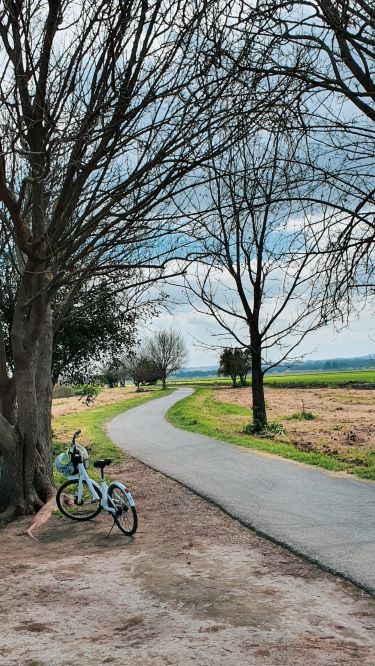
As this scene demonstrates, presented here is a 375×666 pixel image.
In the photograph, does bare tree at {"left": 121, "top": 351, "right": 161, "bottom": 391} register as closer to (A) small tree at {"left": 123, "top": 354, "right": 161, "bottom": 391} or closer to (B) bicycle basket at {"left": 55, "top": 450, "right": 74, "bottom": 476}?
(A) small tree at {"left": 123, "top": 354, "right": 161, "bottom": 391}

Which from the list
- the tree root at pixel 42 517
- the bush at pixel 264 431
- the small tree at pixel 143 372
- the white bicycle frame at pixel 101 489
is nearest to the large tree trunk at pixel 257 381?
the bush at pixel 264 431

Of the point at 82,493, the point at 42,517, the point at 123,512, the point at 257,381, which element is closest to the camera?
the point at 123,512

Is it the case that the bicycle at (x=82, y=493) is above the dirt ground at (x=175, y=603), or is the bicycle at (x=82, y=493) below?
above

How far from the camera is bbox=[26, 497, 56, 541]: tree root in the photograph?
8.91m

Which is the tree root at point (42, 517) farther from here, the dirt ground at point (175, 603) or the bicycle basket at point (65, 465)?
the bicycle basket at point (65, 465)

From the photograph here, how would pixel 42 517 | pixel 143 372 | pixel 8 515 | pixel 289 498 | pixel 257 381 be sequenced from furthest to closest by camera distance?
pixel 143 372 → pixel 257 381 → pixel 289 498 → pixel 8 515 → pixel 42 517

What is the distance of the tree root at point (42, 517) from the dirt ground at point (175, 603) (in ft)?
0.73

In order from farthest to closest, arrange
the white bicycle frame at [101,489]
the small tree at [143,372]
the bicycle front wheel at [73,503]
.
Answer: the small tree at [143,372], the bicycle front wheel at [73,503], the white bicycle frame at [101,489]

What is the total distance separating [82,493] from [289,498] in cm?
309

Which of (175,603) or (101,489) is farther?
(101,489)

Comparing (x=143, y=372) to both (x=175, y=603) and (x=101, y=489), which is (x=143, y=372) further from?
(x=175, y=603)

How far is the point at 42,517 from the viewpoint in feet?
31.3

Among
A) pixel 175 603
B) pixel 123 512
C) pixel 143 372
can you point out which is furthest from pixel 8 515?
pixel 143 372

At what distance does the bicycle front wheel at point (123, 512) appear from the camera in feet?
27.3
